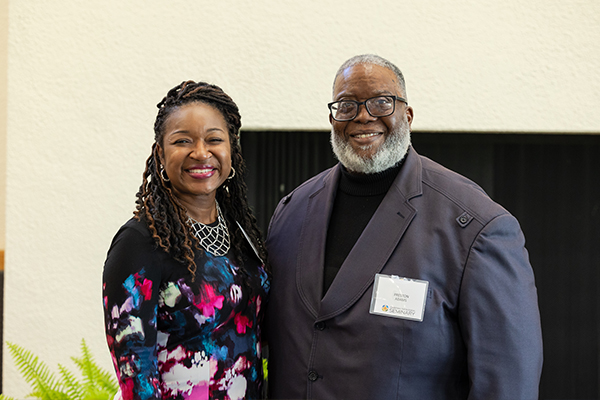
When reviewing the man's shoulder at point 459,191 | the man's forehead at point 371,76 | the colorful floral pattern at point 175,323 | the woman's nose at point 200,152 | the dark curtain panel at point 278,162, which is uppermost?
the man's forehead at point 371,76

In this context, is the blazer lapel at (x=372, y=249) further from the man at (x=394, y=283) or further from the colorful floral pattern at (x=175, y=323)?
the colorful floral pattern at (x=175, y=323)

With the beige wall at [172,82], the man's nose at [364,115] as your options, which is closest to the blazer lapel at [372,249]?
the man's nose at [364,115]

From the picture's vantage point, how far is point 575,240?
10.1ft

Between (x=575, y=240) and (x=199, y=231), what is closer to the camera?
(x=199, y=231)

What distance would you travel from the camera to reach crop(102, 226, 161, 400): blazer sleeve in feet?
4.62

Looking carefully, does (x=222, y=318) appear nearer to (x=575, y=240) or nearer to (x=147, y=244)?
(x=147, y=244)

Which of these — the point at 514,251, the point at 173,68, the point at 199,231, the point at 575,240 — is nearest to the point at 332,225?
the point at 199,231

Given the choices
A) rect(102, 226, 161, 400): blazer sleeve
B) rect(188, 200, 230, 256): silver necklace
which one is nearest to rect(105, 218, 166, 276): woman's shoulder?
rect(102, 226, 161, 400): blazer sleeve

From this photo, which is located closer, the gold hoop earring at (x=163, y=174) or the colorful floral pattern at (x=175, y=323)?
the colorful floral pattern at (x=175, y=323)

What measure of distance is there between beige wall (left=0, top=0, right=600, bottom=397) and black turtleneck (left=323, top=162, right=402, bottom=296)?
1.16 meters

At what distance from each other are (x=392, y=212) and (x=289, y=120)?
4.64ft

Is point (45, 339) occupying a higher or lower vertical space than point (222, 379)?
lower

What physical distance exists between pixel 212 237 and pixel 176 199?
0.17 meters

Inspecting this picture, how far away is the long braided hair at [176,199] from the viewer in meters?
1.53
